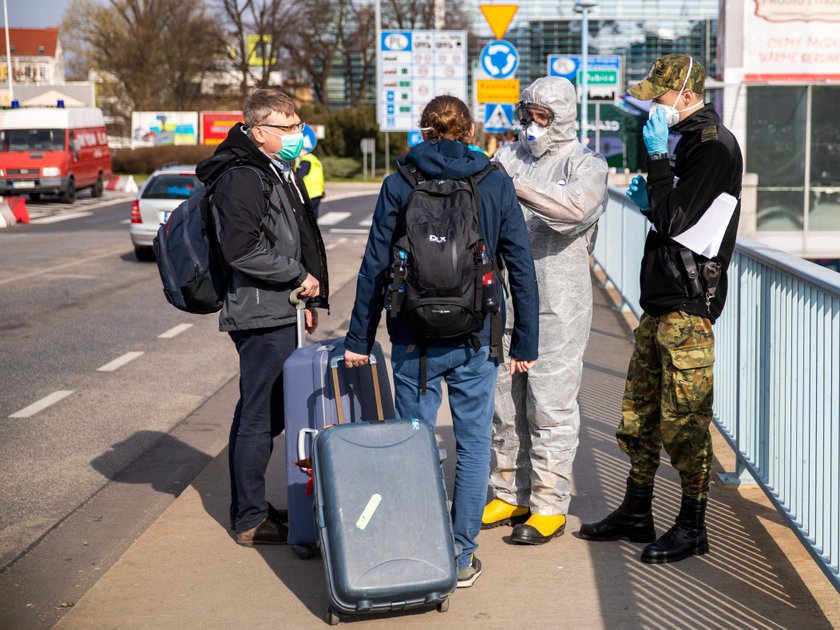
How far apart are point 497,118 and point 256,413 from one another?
1776 centimetres

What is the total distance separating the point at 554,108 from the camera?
4723 millimetres

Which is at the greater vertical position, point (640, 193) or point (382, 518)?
point (640, 193)

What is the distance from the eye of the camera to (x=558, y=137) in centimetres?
478

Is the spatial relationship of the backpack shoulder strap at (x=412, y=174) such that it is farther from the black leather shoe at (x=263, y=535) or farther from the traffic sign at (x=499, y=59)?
the traffic sign at (x=499, y=59)

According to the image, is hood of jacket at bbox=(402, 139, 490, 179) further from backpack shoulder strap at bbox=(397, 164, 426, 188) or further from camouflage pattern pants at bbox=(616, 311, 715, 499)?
camouflage pattern pants at bbox=(616, 311, 715, 499)

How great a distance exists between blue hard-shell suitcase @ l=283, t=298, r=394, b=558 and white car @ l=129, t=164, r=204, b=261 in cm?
1403

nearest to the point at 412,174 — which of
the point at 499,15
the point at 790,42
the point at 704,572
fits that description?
the point at 704,572

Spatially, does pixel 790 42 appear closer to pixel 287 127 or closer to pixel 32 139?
pixel 287 127

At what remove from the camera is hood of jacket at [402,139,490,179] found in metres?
4.09

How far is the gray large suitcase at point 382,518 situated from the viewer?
3.95m

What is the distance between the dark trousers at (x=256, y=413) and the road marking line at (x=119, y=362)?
15.8 feet

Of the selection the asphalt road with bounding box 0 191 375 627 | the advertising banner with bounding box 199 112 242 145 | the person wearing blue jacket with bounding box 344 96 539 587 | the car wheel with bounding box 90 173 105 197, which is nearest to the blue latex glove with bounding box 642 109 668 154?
the person wearing blue jacket with bounding box 344 96 539 587

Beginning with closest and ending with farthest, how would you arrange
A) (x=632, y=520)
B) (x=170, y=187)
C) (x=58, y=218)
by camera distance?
(x=632, y=520) → (x=170, y=187) → (x=58, y=218)

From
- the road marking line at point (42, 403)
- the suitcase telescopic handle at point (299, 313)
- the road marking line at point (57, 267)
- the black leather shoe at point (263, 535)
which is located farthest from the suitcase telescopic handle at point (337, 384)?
the road marking line at point (57, 267)
